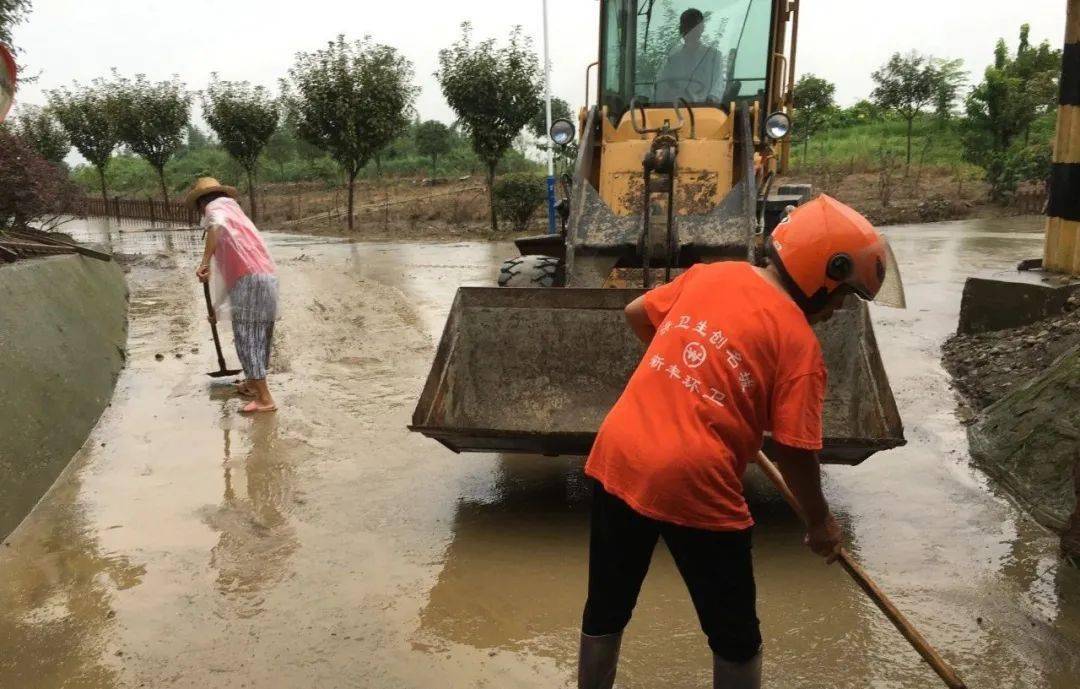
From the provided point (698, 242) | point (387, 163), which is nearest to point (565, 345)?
point (698, 242)

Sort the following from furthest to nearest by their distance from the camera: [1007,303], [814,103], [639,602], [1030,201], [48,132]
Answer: [814,103], [48,132], [1030,201], [1007,303], [639,602]

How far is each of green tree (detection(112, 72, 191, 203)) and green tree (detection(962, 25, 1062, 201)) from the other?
26217 millimetres

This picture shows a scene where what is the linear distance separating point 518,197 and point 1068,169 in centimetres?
1421

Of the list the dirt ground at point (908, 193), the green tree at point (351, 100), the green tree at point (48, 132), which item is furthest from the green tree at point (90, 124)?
the dirt ground at point (908, 193)

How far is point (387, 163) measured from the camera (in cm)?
5122

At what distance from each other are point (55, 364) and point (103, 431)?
20.1 inches

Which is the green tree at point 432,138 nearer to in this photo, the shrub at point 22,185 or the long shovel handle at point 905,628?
the shrub at point 22,185

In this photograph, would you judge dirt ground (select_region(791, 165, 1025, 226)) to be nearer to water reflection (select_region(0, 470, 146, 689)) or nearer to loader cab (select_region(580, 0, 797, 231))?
loader cab (select_region(580, 0, 797, 231))

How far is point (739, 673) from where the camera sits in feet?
7.45

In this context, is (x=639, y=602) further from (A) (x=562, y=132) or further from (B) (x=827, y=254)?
(A) (x=562, y=132)

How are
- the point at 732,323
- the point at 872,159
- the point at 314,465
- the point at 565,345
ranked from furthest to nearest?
the point at 872,159, the point at 314,465, the point at 565,345, the point at 732,323

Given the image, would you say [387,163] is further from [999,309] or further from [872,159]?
[999,309]

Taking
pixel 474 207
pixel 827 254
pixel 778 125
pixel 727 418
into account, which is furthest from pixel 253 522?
pixel 474 207

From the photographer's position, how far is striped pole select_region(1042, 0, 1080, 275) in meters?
7.15
